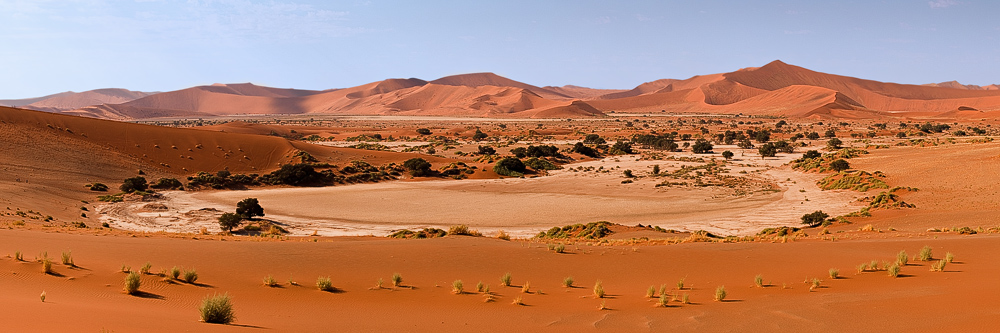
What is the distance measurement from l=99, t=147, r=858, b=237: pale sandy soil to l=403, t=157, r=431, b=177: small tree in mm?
2966

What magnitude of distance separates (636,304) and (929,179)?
31.5 metres

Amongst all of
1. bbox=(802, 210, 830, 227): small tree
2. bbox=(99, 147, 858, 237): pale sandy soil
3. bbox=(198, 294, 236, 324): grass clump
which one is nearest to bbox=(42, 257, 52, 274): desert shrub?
bbox=(198, 294, 236, 324): grass clump

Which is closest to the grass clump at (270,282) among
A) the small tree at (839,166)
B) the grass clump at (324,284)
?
the grass clump at (324,284)

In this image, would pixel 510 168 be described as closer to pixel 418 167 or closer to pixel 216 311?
pixel 418 167

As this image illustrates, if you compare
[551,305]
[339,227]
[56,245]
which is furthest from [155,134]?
[551,305]

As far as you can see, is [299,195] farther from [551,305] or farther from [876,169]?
[876,169]

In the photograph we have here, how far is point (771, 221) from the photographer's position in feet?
86.1

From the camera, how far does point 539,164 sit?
48.5 meters

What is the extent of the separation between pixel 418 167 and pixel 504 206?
14.1 meters

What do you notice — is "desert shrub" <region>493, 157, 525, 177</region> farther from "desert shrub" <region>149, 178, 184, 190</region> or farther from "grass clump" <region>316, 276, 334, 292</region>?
"grass clump" <region>316, 276, 334, 292</region>

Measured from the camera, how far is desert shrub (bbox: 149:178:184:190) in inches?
1475

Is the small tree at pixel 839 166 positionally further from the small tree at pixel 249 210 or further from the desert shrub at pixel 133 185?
the desert shrub at pixel 133 185

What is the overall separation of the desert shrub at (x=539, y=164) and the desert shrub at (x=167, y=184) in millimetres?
23465

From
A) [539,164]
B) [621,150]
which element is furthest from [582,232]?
[621,150]
